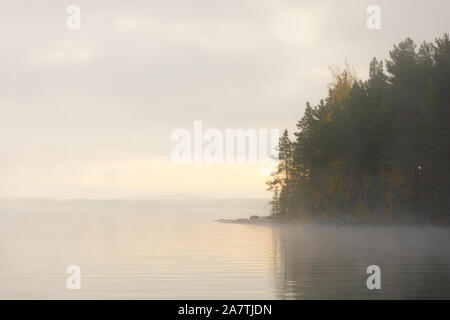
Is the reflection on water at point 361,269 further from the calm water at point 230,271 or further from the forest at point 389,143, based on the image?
the forest at point 389,143

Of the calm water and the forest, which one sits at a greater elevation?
the forest

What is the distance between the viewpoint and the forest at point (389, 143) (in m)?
66.7

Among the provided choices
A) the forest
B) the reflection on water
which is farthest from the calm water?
the forest

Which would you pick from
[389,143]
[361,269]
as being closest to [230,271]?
[361,269]

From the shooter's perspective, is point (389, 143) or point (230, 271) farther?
point (389, 143)

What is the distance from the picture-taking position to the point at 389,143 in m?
70.4

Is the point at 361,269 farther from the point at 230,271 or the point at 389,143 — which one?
the point at 389,143

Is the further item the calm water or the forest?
the forest

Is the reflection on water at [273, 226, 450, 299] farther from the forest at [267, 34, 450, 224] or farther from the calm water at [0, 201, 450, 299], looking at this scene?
the forest at [267, 34, 450, 224]

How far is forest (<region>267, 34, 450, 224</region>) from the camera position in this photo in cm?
6669

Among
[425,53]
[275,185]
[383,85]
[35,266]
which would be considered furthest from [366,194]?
[35,266]

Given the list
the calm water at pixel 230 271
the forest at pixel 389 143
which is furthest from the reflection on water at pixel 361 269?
the forest at pixel 389 143

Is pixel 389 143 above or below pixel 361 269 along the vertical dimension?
above
